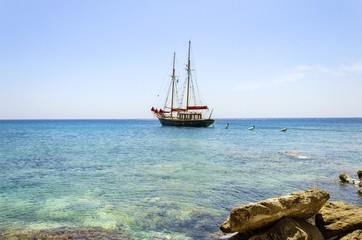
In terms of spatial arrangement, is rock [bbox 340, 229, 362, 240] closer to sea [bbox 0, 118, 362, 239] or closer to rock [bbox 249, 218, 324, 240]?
rock [bbox 249, 218, 324, 240]

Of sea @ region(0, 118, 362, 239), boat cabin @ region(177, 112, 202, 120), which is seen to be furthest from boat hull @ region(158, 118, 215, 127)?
sea @ region(0, 118, 362, 239)

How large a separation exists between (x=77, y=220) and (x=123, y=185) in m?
6.22

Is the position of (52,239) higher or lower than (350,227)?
lower

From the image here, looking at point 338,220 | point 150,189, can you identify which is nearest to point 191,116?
point 150,189

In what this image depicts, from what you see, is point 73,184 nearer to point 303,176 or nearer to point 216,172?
point 216,172

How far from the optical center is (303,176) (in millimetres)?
20906

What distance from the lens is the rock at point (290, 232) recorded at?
7.90m

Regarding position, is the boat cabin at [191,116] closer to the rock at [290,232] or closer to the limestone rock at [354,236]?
the rock at [290,232]

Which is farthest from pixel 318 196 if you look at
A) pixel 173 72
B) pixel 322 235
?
pixel 173 72

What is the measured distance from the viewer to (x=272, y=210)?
317 inches

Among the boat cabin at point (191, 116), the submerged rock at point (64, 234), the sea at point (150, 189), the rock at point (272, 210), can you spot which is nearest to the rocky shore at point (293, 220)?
the rock at point (272, 210)

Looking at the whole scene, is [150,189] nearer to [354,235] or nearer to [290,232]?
[290,232]

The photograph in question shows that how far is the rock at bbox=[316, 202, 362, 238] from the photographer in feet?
27.9

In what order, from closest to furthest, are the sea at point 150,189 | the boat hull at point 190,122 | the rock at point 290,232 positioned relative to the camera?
1. the rock at point 290,232
2. the sea at point 150,189
3. the boat hull at point 190,122
